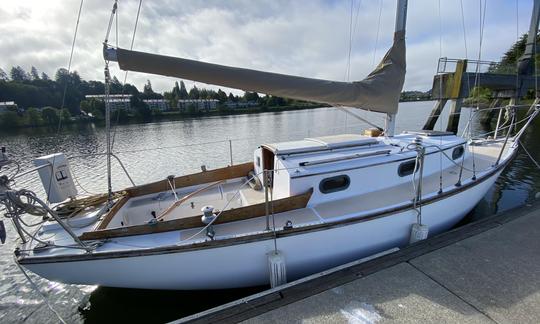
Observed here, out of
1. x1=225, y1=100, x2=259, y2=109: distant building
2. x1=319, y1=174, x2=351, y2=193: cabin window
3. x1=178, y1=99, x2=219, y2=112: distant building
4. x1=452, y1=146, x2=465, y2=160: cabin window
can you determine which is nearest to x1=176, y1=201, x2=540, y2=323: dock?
x1=319, y1=174, x2=351, y2=193: cabin window

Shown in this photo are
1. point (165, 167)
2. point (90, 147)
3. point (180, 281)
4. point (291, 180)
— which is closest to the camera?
point (180, 281)

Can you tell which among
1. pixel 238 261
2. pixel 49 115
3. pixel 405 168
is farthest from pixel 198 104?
pixel 238 261

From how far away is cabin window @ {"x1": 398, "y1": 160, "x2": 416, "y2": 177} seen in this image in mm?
4281

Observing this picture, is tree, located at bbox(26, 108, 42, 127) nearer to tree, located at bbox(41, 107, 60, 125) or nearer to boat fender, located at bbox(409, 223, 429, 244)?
tree, located at bbox(41, 107, 60, 125)

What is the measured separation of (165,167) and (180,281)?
29.9ft

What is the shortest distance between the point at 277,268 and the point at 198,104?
187 feet

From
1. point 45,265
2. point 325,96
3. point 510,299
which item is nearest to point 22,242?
point 45,265

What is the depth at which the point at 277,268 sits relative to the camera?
302 cm

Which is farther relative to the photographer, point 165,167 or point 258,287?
point 165,167

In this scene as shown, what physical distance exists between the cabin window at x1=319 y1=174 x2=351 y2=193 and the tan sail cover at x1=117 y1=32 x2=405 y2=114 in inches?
49.0

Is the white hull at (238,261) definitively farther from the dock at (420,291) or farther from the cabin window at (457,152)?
the cabin window at (457,152)

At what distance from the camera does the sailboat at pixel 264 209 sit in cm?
292

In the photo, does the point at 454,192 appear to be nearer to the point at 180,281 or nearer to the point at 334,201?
the point at 334,201

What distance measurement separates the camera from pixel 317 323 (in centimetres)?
237
